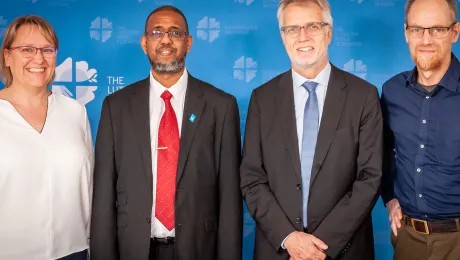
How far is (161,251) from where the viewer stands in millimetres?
2898

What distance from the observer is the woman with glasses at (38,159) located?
2.77m

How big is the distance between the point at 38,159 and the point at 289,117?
4.02 feet

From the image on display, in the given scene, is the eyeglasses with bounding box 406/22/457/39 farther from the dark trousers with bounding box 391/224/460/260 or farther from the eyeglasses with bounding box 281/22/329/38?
the dark trousers with bounding box 391/224/460/260

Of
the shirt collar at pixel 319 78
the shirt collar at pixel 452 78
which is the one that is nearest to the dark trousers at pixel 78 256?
the shirt collar at pixel 319 78

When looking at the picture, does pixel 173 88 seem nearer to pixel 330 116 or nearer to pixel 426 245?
pixel 330 116

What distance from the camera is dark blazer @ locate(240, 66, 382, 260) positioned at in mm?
2688

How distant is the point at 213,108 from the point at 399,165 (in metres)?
0.98

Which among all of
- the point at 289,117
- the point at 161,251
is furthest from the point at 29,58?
the point at 289,117

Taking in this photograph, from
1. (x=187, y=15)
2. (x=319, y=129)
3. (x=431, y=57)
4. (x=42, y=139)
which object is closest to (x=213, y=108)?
(x=319, y=129)

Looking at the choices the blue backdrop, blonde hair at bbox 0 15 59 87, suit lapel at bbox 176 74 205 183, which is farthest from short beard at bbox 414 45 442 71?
blonde hair at bbox 0 15 59 87

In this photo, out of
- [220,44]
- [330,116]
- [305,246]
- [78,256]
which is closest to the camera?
[305,246]

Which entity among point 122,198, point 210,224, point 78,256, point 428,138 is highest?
point 428,138

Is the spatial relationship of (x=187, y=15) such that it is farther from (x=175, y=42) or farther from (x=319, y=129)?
(x=319, y=129)

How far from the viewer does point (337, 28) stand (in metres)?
4.18
